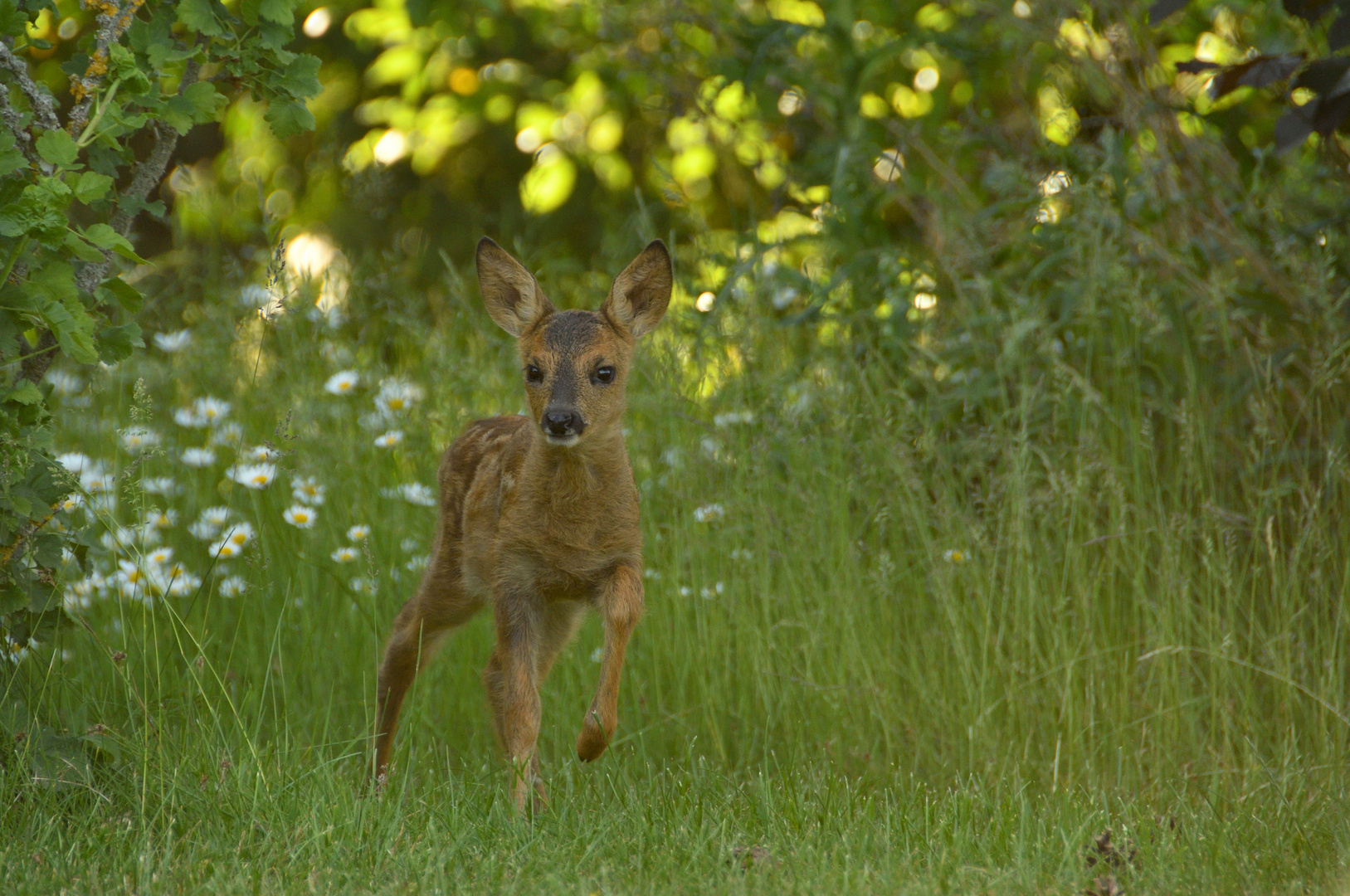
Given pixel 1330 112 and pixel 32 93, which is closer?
pixel 32 93

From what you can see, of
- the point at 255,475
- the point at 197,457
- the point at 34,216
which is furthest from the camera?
the point at 197,457

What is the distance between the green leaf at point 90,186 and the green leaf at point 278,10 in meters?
0.65

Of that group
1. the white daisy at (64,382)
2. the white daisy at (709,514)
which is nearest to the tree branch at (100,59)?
the white daisy at (709,514)

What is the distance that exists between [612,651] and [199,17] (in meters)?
2.00

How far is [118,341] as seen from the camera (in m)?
3.86

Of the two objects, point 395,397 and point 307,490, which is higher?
point 395,397

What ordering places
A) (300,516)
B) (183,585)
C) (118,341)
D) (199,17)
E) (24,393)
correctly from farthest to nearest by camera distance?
(300,516), (183,585), (118,341), (199,17), (24,393)

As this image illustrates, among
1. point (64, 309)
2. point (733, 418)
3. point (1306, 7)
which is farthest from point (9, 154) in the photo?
point (1306, 7)

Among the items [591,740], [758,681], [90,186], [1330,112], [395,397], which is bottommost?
[591,740]

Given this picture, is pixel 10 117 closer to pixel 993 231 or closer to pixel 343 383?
pixel 343 383

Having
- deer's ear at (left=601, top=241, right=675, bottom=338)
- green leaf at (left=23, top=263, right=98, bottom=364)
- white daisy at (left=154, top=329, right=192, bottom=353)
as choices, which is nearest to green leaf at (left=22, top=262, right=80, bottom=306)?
green leaf at (left=23, top=263, right=98, bottom=364)

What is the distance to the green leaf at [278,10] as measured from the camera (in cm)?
380

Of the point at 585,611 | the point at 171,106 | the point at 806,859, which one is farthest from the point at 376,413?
the point at 806,859

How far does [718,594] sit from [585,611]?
0.91m
